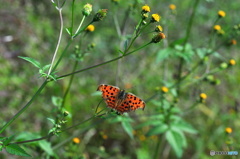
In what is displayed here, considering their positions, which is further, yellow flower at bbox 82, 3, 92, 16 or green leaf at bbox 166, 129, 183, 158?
green leaf at bbox 166, 129, 183, 158

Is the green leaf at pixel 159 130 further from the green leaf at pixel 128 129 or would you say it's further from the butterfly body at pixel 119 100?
the butterfly body at pixel 119 100

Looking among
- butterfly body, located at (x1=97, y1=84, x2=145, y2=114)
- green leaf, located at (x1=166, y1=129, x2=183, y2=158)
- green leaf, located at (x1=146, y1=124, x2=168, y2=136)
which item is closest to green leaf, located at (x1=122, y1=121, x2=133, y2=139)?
green leaf, located at (x1=146, y1=124, x2=168, y2=136)

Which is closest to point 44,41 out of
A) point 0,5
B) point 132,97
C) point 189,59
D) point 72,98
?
point 0,5

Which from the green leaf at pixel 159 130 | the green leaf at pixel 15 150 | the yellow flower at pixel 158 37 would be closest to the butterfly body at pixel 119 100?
the yellow flower at pixel 158 37

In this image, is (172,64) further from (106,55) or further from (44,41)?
(44,41)

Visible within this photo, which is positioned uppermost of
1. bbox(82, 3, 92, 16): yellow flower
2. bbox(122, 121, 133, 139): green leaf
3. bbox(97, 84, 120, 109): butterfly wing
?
bbox(82, 3, 92, 16): yellow flower

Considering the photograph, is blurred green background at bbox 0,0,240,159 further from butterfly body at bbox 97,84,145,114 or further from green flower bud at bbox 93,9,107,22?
green flower bud at bbox 93,9,107,22
